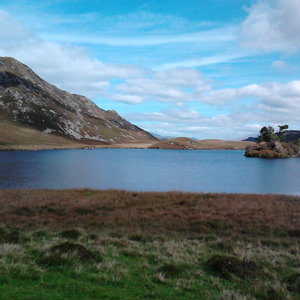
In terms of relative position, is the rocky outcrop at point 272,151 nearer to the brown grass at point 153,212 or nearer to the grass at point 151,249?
the brown grass at point 153,212

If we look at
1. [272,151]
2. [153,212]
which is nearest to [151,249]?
[153,212]

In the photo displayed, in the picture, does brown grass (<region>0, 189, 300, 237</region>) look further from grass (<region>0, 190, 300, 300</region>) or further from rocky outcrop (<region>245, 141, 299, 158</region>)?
rocky outcrop (<region>245, 141, 299, 158</region>)

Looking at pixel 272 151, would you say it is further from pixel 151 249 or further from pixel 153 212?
pixel 151 249

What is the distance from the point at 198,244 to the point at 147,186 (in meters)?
42.3

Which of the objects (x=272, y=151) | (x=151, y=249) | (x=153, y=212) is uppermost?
(x=272, y=151)

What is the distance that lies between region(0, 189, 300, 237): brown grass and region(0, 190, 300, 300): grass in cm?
9

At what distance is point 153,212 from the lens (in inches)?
1268

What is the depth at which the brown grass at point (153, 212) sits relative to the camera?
89.0 ft

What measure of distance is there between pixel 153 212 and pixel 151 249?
14.0m

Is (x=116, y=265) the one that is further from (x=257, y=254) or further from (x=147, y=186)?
(x=147, y=186)

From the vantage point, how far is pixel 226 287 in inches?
463

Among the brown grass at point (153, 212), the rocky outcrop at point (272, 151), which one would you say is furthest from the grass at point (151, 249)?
the rocky outcrop at point (272, 151)

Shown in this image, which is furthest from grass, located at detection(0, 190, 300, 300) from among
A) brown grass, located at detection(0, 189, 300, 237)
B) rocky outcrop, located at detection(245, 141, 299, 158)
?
Result: rocky outcrop, located at detection(245, 141, 299, 158)

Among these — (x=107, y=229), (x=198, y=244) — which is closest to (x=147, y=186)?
(x=107, y=229)
